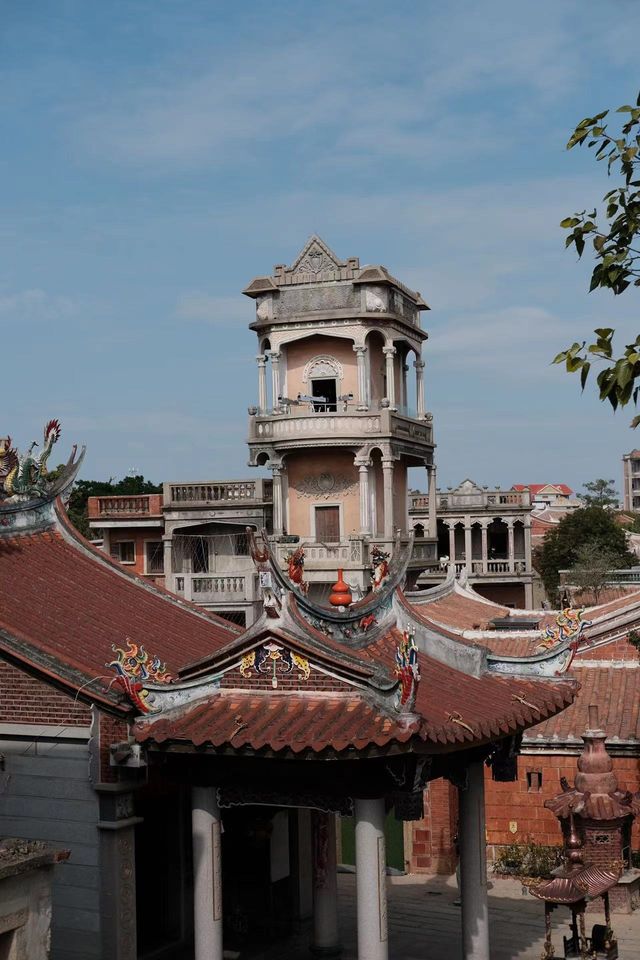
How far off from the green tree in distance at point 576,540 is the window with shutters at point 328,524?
30.2 m

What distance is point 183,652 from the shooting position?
17.0m

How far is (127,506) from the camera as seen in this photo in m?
53.5

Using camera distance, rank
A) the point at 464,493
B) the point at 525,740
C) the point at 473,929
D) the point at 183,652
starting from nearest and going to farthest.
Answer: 1. the point at 473,929
2. the point at 183,652
3. the point at 525,740
4. the point at 464,493

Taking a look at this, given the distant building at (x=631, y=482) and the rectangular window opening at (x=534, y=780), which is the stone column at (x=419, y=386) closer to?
the rectangular window opening at (x=534, y=780)

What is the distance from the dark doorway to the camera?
49.2 m

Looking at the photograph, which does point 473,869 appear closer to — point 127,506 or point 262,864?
point 262,864

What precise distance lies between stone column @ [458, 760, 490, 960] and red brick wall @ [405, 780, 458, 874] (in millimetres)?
8927

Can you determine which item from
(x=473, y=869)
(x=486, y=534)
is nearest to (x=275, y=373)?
(x=486, y=534)

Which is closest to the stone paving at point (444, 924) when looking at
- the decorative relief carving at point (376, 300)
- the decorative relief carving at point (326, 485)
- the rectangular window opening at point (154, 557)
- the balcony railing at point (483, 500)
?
the decorative relief carving at point (326, 485)

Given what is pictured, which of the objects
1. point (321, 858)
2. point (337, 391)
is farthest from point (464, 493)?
point (321, 858)

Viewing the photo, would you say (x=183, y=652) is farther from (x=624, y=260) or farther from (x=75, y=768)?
(x=624, y=260)

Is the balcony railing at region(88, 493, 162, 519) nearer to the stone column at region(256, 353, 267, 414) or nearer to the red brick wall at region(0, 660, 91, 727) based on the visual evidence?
the stone column at region(256, 353, 267, 414)

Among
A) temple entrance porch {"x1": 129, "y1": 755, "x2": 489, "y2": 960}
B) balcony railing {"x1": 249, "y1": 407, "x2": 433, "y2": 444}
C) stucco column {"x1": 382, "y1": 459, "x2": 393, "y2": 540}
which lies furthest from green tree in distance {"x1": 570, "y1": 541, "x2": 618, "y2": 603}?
temple entrance porch {"x1": 129, "y1": 755, "x2": 489, "y2": 960}

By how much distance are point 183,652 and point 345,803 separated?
422cm
